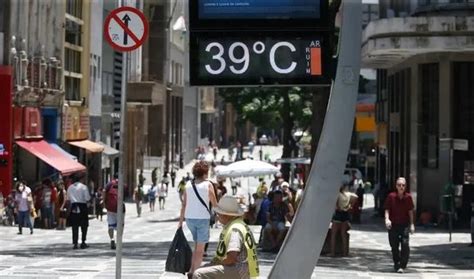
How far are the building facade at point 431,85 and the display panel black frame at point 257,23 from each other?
17626 millimetres

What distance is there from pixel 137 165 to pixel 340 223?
1736 inches

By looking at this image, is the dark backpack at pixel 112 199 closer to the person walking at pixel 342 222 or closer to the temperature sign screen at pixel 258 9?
the person walking at pixel 342 222

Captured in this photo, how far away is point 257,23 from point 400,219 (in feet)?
23.7

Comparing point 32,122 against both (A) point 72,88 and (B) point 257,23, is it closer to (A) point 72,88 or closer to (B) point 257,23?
(A) point 72,88

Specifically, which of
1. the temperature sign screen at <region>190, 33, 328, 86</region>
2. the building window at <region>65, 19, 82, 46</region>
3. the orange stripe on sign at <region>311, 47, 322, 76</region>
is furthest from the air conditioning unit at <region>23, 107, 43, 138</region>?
the orange stripe on sign at <region>311, 47, 322, 76</region>

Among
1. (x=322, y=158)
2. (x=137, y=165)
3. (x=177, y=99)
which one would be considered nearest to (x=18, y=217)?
(x=322, y=158)

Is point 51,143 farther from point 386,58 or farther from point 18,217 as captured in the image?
point 386,58

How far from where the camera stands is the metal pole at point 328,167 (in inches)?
478

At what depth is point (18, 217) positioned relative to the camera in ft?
97.6

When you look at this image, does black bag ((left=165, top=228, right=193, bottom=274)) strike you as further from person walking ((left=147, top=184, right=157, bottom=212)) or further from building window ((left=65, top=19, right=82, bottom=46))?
person walking ((left=147, top=184, right=157, bottom=212))

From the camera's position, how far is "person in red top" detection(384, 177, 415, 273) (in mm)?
17688

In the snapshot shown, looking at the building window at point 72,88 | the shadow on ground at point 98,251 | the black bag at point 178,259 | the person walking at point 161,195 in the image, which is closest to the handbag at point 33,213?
the shadow on ground at point 98,251

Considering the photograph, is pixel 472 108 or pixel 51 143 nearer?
pixel 472 108

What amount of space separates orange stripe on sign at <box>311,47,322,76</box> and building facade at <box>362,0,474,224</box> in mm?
17685
